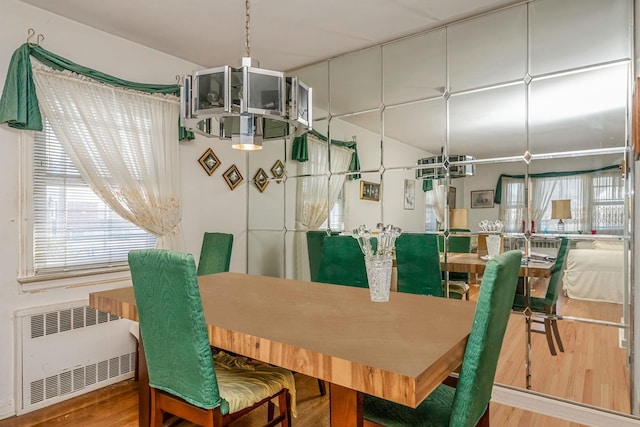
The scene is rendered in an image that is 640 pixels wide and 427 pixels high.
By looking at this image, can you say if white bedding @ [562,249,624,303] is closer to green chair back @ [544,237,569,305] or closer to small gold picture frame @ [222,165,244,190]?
green chair back @ [544,237,569,305]

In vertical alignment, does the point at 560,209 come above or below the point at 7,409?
above

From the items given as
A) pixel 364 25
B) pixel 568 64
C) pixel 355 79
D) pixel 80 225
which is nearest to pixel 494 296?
pixel 568 64

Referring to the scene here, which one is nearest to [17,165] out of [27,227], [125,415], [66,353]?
[27,227]

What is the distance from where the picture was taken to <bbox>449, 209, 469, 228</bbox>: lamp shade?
2514 mm

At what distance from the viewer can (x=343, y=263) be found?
2479 millimetres

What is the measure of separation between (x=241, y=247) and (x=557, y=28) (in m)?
3.09

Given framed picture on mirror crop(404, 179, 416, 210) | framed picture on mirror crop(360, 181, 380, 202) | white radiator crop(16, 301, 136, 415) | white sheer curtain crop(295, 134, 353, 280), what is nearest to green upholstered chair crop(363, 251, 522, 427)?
framed picture on mirror crop(404, 179, 416, 210)

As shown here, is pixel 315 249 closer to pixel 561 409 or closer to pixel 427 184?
pixel 427 184

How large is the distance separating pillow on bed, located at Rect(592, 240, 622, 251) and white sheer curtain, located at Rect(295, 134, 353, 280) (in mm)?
1761

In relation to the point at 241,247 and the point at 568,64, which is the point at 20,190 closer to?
the point at 241,247

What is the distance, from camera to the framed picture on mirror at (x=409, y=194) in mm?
2715

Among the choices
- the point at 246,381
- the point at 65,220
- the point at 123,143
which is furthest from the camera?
the point at 123,143

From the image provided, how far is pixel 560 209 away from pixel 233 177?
2.77 metres

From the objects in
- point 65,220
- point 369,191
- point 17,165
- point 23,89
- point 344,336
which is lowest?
point 344,336
